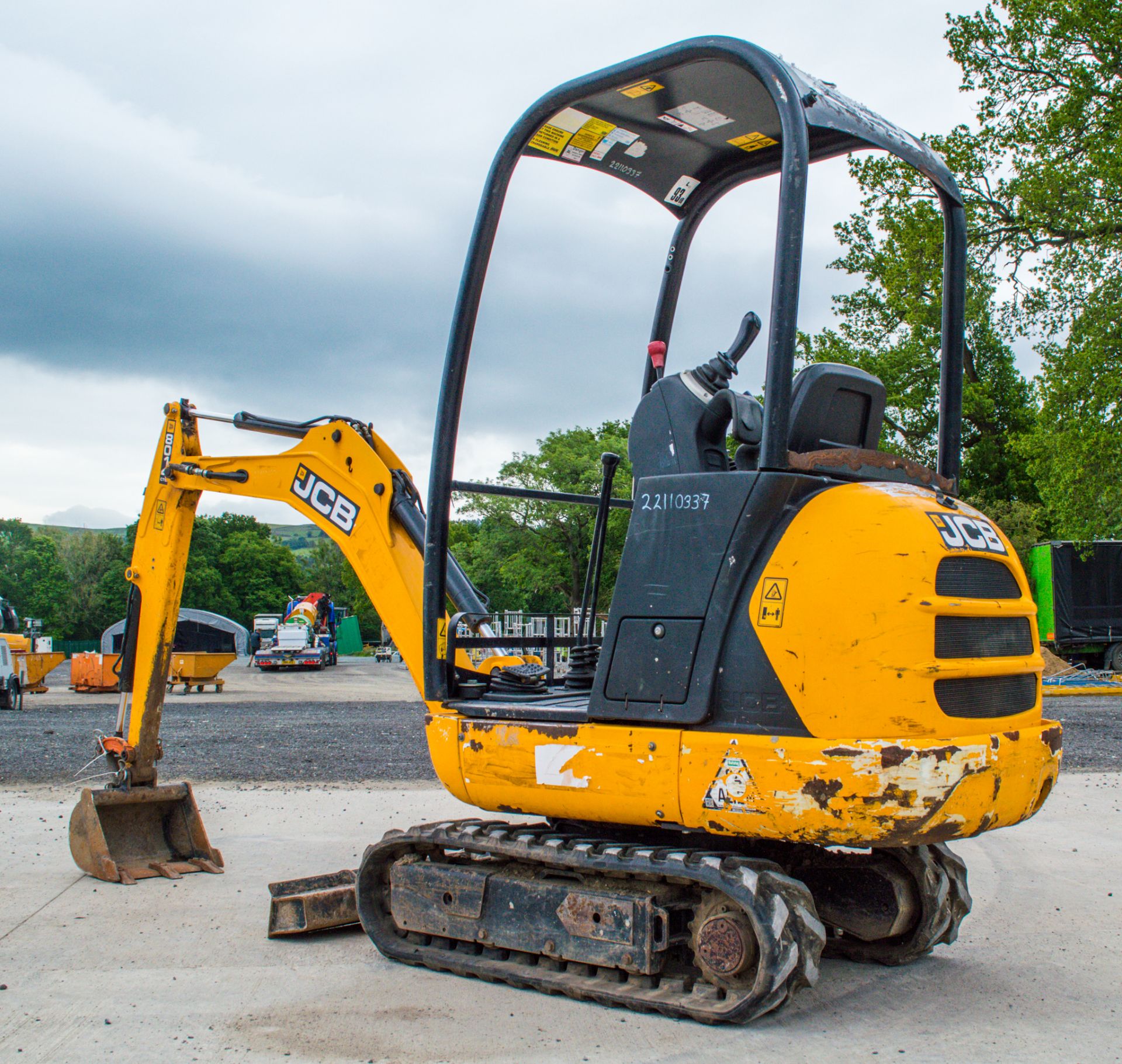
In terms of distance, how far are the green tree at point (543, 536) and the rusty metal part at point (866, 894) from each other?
11.8 metres

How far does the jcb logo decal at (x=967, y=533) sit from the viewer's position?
3.71m

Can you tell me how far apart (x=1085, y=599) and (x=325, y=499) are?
23504 millimetres

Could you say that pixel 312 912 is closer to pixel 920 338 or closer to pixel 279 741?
pixel 279 741

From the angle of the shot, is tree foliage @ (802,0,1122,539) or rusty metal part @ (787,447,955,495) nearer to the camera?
rusty metal part @ (787,447,955,495)

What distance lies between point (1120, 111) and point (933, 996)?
1928 cm

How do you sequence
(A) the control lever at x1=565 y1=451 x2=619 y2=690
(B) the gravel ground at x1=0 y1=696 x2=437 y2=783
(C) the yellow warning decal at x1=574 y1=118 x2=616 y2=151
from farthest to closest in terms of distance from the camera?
(B) the gravel ground at x1=0 y1=696 x2=437 y2=783 < (A) the control lever at x1=565 y1=451 x2=619 y2=690 < (C) the yellow warning decal at x1=574 y1=118 x2=616 y2=151

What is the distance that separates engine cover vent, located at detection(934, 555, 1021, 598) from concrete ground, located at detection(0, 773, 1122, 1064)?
1522mm

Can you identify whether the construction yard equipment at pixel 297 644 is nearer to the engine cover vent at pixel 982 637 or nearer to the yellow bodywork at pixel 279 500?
the yellow bodywork at pixel 279 500

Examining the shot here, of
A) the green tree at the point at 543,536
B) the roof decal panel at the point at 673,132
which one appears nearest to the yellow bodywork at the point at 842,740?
the roof decal panel at the point at 673,132

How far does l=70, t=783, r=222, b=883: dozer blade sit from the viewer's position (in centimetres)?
619

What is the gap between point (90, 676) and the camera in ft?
74.9

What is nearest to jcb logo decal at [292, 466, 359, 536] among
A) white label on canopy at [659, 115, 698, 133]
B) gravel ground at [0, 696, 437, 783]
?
white label on canopy at [659, 115, 698, 133]

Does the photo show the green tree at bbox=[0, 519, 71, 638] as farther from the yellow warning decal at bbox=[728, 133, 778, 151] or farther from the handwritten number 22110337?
the handwritten number 22110337

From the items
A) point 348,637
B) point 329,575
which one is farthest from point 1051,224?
point 329,575
